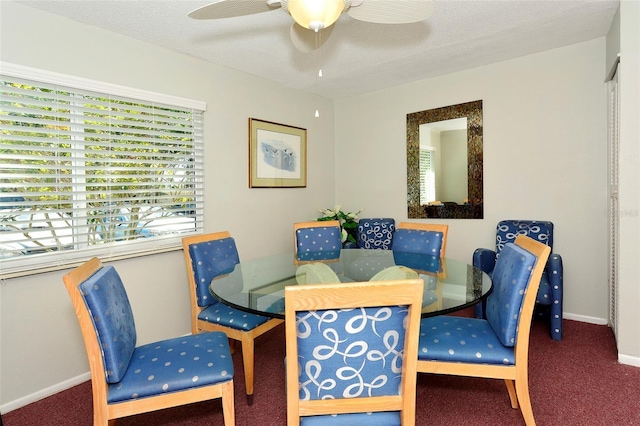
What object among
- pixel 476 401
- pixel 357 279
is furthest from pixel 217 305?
pixel 476 401

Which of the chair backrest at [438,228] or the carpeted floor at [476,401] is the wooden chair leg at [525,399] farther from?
the chair backrest at [438,228]

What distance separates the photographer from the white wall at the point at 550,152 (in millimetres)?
3117

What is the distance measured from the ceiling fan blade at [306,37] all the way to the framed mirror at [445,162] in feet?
5.47

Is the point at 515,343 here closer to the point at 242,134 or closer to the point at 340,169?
the point at 242,134

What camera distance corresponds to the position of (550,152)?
3307 millimetres

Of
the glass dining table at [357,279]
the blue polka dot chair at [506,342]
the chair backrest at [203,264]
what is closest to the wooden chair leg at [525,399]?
the blue polka dot chair at [506,342]

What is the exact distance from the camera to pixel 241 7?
5.82ft

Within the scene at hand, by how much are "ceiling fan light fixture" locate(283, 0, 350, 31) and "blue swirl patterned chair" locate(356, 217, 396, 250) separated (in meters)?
2.75

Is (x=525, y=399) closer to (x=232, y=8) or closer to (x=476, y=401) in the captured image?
(x=476, y=401)

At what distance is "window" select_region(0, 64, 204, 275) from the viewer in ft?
7.32

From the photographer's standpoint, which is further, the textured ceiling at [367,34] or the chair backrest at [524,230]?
the chair backrest at [524,230]

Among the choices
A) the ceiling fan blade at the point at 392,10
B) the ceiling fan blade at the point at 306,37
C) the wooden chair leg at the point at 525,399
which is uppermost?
the ceiling fan blade at the point at 306,37

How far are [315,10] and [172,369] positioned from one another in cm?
172

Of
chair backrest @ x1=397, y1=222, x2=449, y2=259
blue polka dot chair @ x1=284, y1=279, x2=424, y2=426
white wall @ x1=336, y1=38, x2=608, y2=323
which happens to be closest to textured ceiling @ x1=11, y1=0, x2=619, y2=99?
white wall @ x1=336, y1=38, x2=608, y2=323
